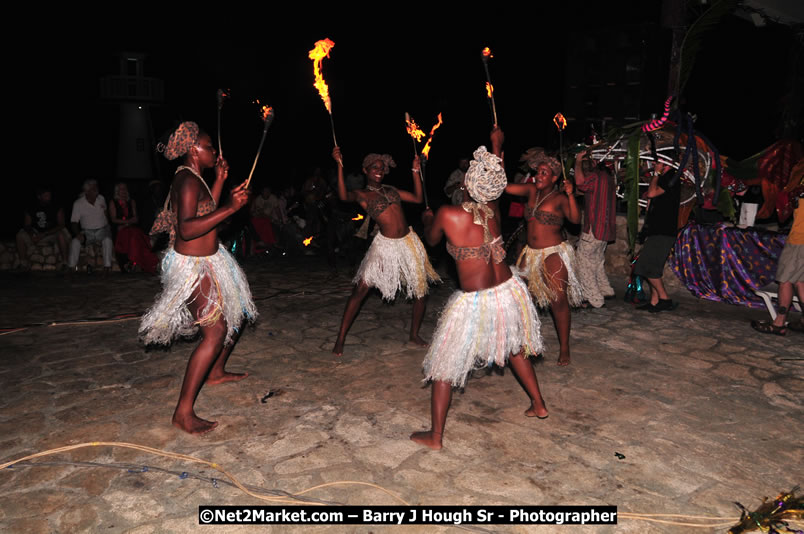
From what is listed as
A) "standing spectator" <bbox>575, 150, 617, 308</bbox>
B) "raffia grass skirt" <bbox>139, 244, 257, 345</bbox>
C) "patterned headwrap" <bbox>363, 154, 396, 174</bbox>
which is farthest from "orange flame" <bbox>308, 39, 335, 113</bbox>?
"standing spectator" <bbox>575, 150, 617, 308</bbox>

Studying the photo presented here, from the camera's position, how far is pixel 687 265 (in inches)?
320

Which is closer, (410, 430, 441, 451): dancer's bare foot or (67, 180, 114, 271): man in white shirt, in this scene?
(410, 430, 441, 451): dancer's bare foot

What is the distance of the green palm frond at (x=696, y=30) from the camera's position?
8.38m

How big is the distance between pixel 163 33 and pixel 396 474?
1354 inches

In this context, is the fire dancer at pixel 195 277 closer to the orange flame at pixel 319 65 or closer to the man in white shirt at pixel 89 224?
the orange flame at pixel 319 65

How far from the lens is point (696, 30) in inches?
354

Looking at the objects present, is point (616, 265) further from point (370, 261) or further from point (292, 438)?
point (292, 438)

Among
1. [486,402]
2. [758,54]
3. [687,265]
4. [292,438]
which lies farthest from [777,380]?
[758,54]

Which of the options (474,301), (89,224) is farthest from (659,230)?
(89,224)

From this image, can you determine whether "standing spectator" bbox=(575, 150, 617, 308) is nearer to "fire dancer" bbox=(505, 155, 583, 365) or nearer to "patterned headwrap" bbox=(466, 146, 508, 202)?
"fire dancer" bbox=(505, 155, 583, 365)

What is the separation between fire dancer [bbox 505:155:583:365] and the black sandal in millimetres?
2637

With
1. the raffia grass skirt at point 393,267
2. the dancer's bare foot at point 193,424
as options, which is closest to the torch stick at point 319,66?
the raffia grass skirt at point 393,267

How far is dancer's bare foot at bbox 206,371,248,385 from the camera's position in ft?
15.9

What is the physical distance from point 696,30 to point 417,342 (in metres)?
7.08
